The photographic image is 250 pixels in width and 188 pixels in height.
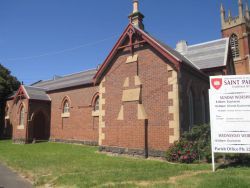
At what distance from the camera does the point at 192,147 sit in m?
12.1

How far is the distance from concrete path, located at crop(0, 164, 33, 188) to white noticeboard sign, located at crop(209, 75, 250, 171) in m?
7.16

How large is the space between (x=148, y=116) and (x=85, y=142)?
34.3ft

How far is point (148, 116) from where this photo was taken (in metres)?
14.1

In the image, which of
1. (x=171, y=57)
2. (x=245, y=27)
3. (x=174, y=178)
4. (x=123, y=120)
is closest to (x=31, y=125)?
(x=123, y=120)

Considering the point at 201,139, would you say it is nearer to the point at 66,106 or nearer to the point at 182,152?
the point at 182,152

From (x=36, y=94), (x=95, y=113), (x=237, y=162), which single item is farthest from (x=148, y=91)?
(x=36, y=94)

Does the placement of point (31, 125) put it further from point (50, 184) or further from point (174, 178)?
point (174, 178)

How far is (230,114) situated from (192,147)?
3.23 metres

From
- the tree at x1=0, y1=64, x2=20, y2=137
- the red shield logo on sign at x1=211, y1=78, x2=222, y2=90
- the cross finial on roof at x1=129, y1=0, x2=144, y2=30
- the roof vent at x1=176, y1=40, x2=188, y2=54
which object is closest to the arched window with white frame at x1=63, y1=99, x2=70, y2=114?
the cross finial on roof at x1=129, y1=0, x2=144, y2=30

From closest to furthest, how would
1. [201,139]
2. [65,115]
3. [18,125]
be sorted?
[201,139] → [65,115] → [18,125]

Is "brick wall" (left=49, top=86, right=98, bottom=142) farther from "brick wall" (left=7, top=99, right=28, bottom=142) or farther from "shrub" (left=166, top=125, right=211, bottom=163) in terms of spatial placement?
"shrub" (left=166, top=125, right=211, bottom=163)

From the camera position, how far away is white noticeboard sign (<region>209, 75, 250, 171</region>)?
9.38 metres

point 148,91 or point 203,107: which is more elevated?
point 148,91

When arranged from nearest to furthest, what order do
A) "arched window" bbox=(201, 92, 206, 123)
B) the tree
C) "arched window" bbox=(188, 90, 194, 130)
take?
1. "arched window" bbox=(188, 90, 194, 130)
2. "arched window" bbox=(201, 92, 206, 123)
3. the tree
